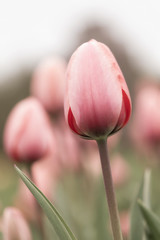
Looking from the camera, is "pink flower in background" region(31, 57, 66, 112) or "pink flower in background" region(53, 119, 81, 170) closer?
"pink flower in background" region(31, 57, 66, 112)

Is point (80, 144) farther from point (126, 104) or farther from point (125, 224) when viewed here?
point (126, 104)

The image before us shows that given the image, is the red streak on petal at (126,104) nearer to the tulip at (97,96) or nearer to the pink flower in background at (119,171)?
the tulip at (97,96)

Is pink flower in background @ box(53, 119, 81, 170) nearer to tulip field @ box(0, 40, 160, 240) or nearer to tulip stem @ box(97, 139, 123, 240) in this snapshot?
tulip field @ box(0, 40, 160, 240)

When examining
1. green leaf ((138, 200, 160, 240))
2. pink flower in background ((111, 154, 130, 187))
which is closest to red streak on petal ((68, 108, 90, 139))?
green leaf ((138, 200, 160, 240))

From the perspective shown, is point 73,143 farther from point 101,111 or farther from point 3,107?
point 3,107

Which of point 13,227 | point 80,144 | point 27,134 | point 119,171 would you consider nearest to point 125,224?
point 80,144

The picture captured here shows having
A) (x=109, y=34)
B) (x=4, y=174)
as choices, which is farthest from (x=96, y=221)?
(x=109, y=34)

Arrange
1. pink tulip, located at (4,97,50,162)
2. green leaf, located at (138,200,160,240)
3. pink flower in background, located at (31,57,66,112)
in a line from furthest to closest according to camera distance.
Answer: pink flower in background, located at (31,57,66,112) → pink tulip, located at (4,97,50,162) → green leaf, located at (138,200,160,240)

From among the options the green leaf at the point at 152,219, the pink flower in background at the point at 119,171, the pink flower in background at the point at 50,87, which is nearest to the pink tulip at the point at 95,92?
the green leaf at the point at 152,219
